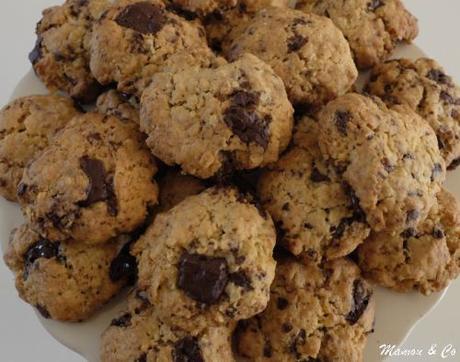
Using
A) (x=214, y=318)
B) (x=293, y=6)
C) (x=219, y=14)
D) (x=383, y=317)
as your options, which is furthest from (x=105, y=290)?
(x=293, y=6)

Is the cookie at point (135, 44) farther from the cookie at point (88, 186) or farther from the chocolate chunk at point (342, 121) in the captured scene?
the chocolate chunk at point (342, 121)

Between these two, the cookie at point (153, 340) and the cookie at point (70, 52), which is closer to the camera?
the cookie at point (153, 340)

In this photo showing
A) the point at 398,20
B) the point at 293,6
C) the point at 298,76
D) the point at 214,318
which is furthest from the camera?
the point at 293,6

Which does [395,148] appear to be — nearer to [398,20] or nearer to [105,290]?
[398,20]

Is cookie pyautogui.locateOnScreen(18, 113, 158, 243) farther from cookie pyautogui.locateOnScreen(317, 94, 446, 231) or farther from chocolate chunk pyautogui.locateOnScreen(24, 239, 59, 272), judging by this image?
cookie pyautogui.locateOnScreen(317, 94, 446, 231)

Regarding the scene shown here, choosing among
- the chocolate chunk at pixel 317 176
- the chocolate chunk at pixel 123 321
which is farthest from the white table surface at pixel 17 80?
the chocolate chunk at pixel 317 176

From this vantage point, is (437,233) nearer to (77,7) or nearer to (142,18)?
(142,18)
